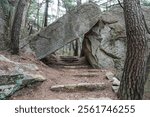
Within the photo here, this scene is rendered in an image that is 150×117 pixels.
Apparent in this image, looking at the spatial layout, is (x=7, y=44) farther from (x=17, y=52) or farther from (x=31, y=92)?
(x=31, y=92)

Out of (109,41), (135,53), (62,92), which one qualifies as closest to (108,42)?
(109,41)

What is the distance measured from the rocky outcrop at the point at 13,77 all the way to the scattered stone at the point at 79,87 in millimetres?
591

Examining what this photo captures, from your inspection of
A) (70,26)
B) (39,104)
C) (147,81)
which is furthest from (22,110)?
(70,26)

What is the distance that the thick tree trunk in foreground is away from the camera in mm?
5754

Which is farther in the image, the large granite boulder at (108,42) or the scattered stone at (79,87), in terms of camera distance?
the large granite boulder at (108,42)

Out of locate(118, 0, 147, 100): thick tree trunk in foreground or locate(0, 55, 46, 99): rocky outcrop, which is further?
locate(0, 55, 46, 99): rocky outcrop

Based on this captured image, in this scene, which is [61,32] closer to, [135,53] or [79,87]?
[79,87]

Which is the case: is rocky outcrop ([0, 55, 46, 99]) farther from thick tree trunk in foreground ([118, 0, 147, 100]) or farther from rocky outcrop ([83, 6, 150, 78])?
rocky outcrop ([83, 6, 150, 78])

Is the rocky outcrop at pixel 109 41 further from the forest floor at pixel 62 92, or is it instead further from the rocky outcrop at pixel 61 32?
the forest floor at pixel 62 92

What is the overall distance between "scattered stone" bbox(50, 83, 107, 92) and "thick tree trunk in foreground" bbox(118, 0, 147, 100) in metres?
1.38

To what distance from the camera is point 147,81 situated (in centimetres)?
692

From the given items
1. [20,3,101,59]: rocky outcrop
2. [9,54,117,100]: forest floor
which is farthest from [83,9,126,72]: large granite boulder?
[9,54,117,100]: forest floor

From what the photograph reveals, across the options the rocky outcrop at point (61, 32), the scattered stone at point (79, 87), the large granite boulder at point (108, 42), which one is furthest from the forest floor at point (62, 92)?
the rocky outcrop at point (61, 32)

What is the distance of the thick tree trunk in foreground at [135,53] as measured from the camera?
575 cm
